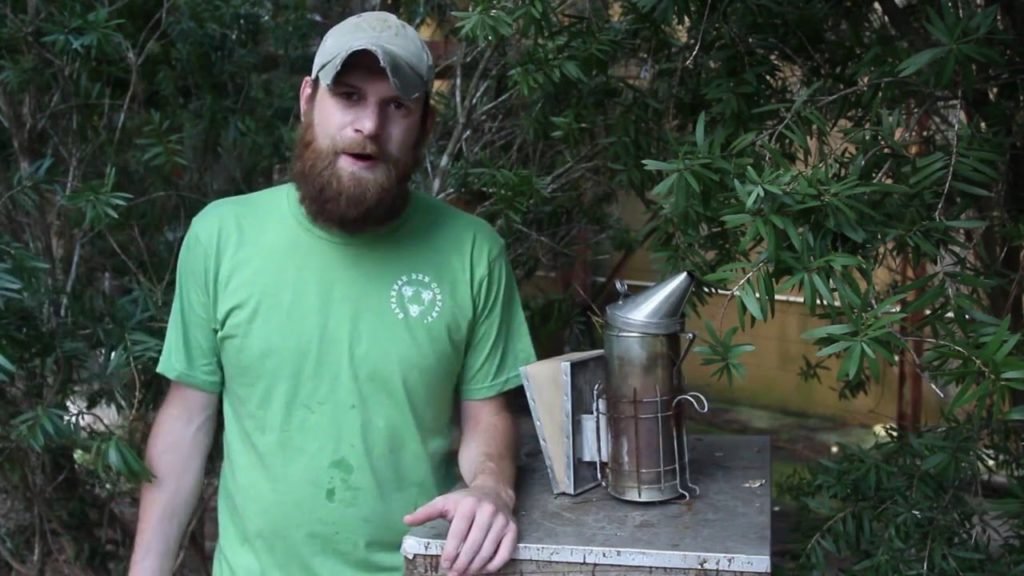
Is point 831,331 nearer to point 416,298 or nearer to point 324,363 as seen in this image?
point 416,298

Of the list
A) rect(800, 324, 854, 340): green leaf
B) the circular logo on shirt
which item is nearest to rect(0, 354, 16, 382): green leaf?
the circular logo on shirt

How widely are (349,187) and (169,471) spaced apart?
679 mm

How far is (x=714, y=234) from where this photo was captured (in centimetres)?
290

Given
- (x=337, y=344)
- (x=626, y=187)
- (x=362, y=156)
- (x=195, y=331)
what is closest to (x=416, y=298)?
(x=337, y=344)

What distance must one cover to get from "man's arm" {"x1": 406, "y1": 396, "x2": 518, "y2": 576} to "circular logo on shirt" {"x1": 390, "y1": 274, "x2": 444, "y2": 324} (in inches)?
10.1

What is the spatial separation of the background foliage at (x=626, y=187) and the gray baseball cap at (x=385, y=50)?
18.9 inches

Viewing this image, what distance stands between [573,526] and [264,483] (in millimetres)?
595

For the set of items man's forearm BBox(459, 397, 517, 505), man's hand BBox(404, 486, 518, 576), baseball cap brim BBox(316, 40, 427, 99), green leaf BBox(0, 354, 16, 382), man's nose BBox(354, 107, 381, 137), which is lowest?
man's hand BBox(404, 486, 518, 576)

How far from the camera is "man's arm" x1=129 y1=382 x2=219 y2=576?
97.7 inches

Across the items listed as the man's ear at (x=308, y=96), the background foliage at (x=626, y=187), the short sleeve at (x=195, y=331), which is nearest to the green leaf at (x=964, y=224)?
the background foliage at (x=626, y=187)

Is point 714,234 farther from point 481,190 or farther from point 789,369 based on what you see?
point 789,369

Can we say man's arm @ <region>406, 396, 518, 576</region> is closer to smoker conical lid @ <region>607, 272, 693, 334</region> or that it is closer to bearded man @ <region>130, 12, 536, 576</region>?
bearded man @ <region>130, 12, 536, 576</region>

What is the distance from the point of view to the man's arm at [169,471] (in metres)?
2.48

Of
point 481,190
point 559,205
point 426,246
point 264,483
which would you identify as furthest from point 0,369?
point 559,205
